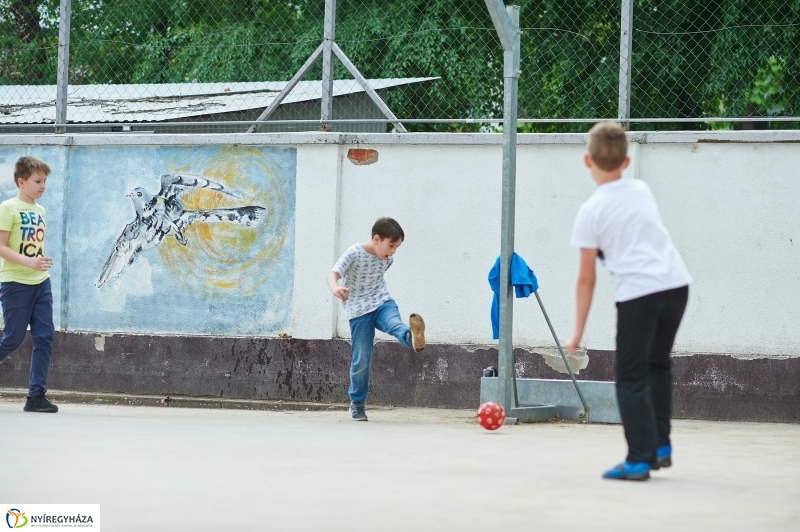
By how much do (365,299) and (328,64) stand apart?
2.74 m

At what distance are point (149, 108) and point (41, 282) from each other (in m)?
4.02

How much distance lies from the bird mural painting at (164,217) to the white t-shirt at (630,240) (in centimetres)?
577

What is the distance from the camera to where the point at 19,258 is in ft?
26.2

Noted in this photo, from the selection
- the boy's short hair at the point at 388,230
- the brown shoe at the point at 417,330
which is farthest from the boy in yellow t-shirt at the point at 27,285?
the brown shoe at the point at 417,330

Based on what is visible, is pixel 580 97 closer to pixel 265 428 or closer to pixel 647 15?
pixel 647 15

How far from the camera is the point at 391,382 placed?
32.1 ft

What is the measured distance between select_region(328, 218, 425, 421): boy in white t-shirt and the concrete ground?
0.65 m

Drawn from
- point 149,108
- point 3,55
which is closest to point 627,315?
point 149,108

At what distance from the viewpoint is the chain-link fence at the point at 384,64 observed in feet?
31.1

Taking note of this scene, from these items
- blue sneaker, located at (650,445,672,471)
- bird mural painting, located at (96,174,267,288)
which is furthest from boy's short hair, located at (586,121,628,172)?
bird mural painting, located at (96,174,267,288)

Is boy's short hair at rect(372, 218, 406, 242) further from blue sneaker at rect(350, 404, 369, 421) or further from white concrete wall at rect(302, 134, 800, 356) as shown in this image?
white concrete wall at rect(302, 134, 800, 356)

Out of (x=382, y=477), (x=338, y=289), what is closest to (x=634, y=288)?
(x=382, y=477)

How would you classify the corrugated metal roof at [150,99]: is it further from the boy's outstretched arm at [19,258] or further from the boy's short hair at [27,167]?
the boy's outstretched arm at [19,258]

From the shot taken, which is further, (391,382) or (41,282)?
(391,382)
